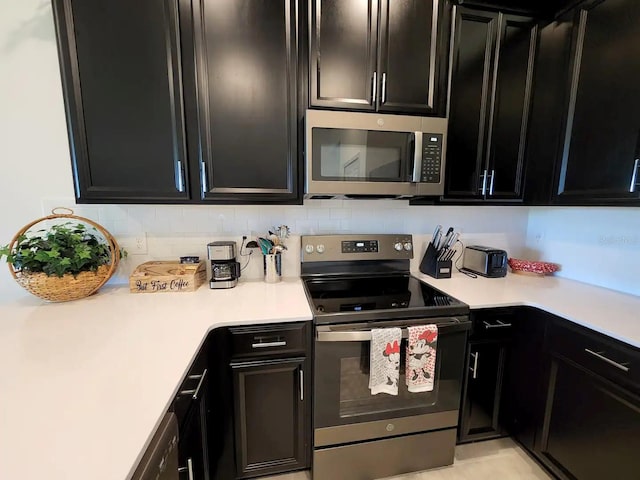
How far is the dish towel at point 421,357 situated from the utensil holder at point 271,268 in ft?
2.66

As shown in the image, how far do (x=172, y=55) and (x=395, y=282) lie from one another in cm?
167

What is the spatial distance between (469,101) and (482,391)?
1.60 meters

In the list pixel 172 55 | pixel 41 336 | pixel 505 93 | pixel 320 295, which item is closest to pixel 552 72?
pixel 505 93

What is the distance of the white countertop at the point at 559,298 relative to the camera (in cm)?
123

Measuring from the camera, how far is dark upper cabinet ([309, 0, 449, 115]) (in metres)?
1.41

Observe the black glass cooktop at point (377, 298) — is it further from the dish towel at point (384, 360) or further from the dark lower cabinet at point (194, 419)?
the dark lower cabinet at point (194, 419)

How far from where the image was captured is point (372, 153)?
4.80 feet

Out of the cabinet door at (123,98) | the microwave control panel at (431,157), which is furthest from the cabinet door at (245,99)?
the microwave control panel at (431,157)

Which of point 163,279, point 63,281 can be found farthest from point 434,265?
point 63,281

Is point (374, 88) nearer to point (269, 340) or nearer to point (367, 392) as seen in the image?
point (269, 340)

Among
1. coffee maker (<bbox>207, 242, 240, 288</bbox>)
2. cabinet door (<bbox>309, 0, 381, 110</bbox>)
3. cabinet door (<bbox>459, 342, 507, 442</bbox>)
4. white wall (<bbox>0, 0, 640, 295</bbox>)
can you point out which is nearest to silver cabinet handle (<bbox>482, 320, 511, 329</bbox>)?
cabinet door (<bbox>459, 342, 507, 442</bbox>)

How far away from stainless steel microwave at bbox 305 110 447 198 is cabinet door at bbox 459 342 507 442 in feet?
3.06

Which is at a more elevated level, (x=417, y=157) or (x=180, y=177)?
(x=417, y=157)

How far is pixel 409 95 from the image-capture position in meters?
1.51
